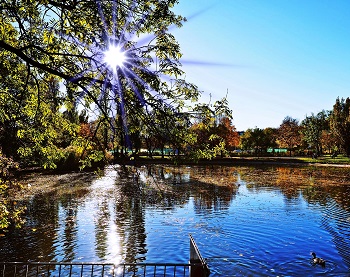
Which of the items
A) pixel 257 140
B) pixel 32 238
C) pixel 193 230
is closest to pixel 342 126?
pixel 257 140

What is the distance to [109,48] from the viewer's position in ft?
21.2

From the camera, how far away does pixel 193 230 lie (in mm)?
15383

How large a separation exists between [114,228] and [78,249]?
10.2ft

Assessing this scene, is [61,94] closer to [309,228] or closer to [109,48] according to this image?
[109,48]

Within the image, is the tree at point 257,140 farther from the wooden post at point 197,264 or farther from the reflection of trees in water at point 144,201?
the wooden post at point 197,264

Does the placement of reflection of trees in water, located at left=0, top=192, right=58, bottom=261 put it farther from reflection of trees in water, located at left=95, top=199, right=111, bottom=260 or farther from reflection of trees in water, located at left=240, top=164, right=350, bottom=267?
reflection of trees in water, located at left=240, top=164, right=350, bottom=267

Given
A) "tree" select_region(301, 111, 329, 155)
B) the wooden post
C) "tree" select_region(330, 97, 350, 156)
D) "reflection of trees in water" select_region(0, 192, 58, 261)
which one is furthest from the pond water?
"tree" select_region(301, 111, 329, 155)

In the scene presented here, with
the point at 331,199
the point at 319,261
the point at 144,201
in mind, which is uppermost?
the point at 144,201

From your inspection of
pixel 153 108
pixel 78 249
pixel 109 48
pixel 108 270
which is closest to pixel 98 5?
pixel 109 48

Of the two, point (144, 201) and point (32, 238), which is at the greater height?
point (144, 201)

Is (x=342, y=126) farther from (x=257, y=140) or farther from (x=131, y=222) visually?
(x=131, y=222)

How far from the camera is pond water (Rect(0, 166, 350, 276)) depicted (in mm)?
11672

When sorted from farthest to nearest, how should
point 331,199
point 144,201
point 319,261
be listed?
point 331,199
point 144,201
point 319,261

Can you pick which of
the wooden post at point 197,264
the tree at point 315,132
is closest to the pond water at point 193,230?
the wooden post at point 197,264
